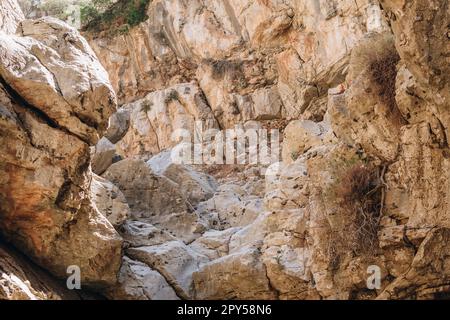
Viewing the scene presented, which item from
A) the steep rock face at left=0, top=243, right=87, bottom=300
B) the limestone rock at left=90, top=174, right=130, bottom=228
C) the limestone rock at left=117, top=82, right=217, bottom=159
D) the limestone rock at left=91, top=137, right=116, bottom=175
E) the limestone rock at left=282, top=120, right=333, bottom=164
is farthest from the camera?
the limestone rock at left=117, top=82, right=217, bottom=159

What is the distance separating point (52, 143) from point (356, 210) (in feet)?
14.9

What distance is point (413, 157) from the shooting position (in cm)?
803

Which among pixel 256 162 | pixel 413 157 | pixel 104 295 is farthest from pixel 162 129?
pixel 413 157

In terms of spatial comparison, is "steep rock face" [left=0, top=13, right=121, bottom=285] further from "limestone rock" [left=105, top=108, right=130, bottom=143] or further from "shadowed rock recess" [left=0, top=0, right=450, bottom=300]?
"limestone rock" [left=105, top=108, right=130, bottom=143]

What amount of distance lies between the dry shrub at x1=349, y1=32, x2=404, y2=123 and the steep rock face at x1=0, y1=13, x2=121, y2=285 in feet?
13.1

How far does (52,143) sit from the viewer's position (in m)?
8.25

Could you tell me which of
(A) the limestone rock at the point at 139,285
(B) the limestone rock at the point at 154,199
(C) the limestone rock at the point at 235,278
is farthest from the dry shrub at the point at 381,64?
(A) the limestone rock at the point at 139,285

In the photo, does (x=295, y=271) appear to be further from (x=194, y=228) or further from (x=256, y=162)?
(x=256, y=162)

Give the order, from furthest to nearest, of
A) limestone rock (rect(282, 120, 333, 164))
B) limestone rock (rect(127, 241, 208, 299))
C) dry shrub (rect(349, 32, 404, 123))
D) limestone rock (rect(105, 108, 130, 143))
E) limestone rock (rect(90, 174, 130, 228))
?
limestone rock (rect(105, 108, 130, 143)), limestone rock (rect(282, 120, 333, 164)), limestone rock (rect(90, 174, 130, 228)), limestone rock (rect(127, 241, 208, 299)), dry shrub (rect(349, 32, 404, 123))

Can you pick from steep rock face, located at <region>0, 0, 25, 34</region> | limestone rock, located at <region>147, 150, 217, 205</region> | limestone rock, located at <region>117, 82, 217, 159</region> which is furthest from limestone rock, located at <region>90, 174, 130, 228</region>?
limestone rock, located at <region>117, 82, 217, 159</region>

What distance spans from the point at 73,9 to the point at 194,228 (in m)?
14.7

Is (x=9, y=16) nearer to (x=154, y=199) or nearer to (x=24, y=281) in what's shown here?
(x=154, y=199)

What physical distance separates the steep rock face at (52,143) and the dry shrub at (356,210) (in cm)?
358

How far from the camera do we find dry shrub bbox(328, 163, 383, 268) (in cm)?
831
